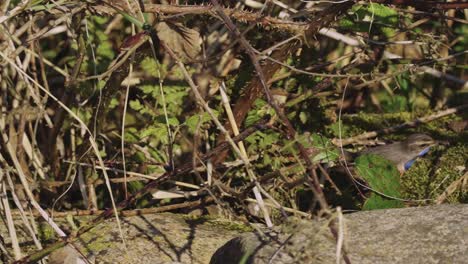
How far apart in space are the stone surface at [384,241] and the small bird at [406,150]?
1.06 meters

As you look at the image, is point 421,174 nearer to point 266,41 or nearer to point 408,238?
point 266,41

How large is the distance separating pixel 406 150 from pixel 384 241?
61.0 inches

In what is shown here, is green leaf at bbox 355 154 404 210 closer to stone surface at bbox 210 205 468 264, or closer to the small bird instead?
the small bird

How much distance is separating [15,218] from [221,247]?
3.92 feet

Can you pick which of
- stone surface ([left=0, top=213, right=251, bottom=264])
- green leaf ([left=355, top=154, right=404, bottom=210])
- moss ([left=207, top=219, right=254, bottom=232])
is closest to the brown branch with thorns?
stone surface ([left=0, top=213, right=251, bottom=264])

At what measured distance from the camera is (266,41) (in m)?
4.54

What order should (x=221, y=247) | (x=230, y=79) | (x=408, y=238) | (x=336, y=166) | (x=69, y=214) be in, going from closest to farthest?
1. (x=408, y=238)
2. (x=221, y=247)
3. (x=69, y=214)
4. (x=336, y=166)
5. (x=230, y=79)

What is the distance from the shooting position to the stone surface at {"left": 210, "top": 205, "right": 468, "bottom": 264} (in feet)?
9.67

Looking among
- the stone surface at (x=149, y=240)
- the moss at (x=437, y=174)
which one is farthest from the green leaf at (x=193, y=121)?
the moss at (x=437, y=174)

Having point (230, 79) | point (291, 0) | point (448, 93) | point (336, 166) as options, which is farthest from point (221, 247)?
point (448, 93)

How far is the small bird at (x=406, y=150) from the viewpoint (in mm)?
4410

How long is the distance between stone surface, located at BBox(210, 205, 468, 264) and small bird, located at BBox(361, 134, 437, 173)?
3.49ft

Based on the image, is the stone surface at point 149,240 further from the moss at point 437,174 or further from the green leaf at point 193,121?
the moss at point 437,174

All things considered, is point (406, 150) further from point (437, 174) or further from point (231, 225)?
point (231, 225)
